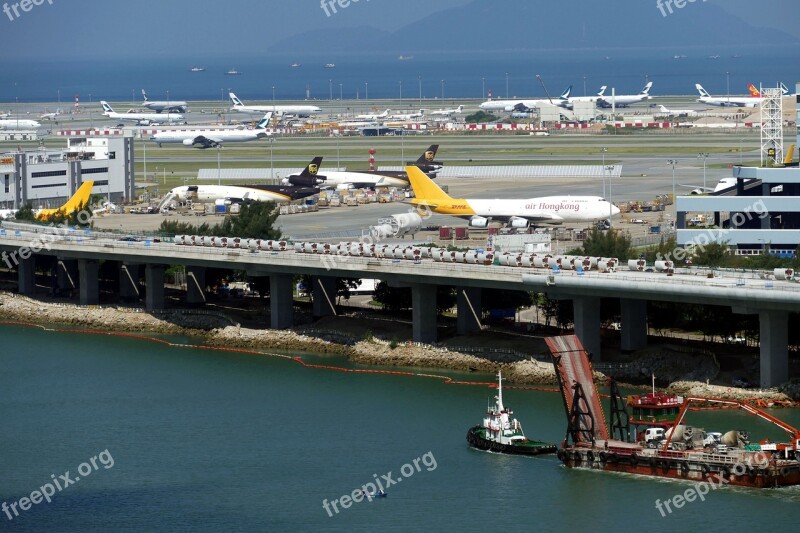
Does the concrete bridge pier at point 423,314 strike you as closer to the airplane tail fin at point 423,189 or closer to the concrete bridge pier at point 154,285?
the concrete bridge pier at point 154,285

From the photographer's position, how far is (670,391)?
83.8 metres

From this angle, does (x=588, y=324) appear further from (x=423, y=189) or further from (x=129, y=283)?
(x=423, y=189)

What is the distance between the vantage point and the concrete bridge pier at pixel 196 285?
11562 cm

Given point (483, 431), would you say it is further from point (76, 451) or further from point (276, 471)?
point (76, 451)

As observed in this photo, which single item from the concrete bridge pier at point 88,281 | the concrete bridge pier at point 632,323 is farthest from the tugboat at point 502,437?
the concrete bridge pier at point 88,281

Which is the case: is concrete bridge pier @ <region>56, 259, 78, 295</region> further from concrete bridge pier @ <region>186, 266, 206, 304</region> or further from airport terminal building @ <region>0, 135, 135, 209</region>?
airport terminal building @ <region>0, 135, 135, 209</region>

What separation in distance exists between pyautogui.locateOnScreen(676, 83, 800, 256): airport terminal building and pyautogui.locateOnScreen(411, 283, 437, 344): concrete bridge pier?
22.2 m

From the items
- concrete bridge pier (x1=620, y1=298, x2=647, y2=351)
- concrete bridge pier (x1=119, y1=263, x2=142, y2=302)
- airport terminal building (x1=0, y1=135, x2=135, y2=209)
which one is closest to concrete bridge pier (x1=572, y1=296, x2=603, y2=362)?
concrete bridge pier (x1=620, y1=298, x2=647, y2=351)

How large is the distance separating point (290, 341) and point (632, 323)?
2332cm

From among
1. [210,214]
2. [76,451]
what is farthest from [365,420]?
[210,214]

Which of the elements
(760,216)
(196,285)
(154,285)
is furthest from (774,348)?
(154,285)

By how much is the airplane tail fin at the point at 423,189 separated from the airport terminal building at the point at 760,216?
4156 cm

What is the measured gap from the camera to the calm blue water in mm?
63750

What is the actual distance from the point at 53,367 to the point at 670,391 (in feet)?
125
